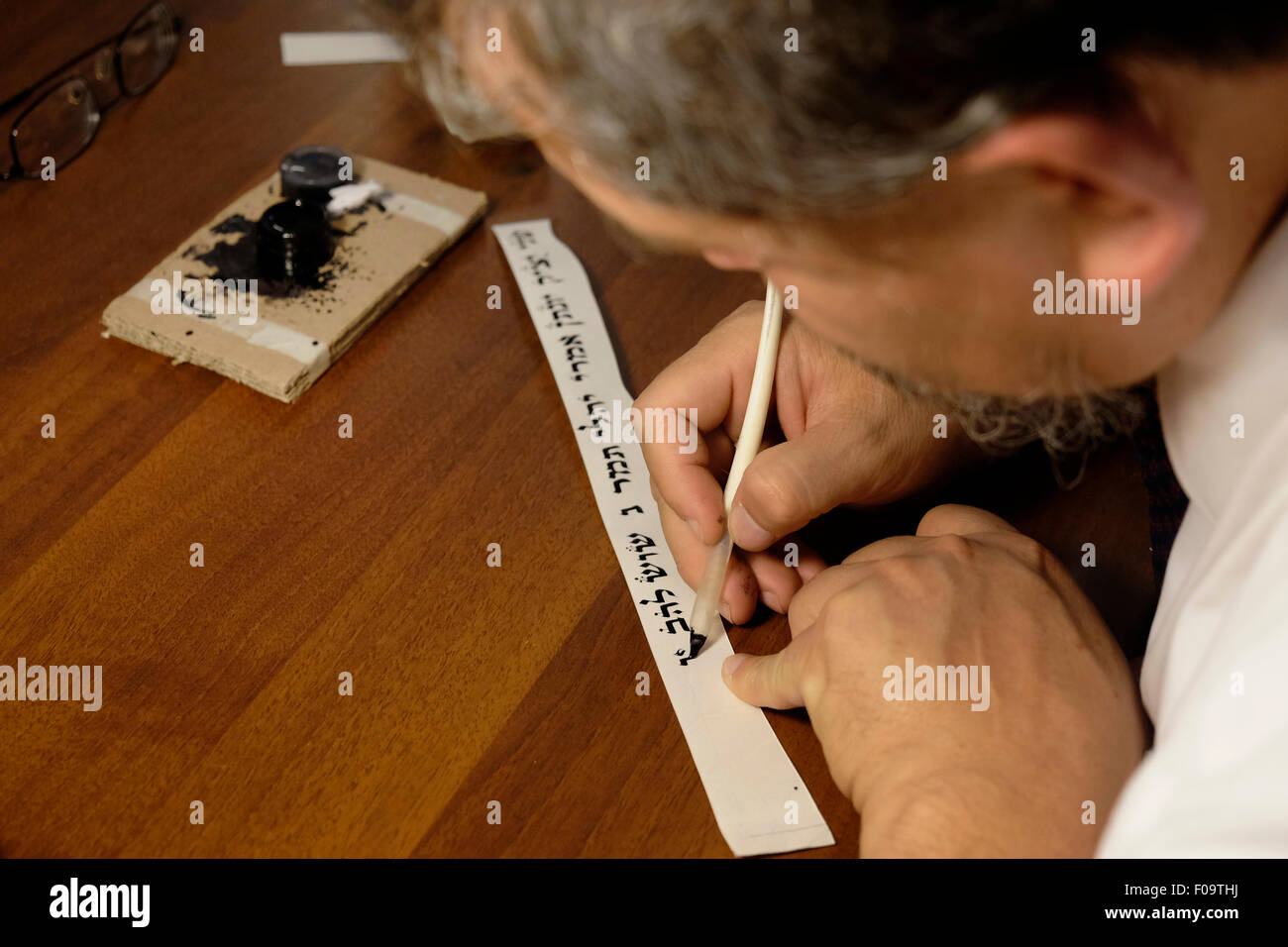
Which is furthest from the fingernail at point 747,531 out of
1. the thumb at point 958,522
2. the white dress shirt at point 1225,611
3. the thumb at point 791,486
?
the white dress shirt at point 1225,611

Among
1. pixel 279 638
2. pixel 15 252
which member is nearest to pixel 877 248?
pixel 279 638

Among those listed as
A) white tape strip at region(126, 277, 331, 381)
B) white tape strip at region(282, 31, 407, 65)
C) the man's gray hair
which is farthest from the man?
white tape strip at region(282, 31, 407, 65)

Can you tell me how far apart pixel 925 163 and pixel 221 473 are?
2.07 feet

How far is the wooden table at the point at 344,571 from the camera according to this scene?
0.68 meters

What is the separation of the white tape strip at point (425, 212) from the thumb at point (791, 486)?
450mm

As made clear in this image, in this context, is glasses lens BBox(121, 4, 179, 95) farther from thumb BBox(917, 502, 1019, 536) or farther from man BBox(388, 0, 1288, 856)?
thumb BBox(917, 502, 1019, 536)

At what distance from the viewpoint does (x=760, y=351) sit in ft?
2.75

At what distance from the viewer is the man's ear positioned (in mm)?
432

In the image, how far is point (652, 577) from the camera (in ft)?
2.68

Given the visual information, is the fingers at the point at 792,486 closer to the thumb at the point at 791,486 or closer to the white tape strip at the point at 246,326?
the thumb at the point at 791,486

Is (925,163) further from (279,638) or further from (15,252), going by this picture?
(15,252)

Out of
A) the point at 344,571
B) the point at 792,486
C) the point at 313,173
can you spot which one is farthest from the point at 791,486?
the point at 313,173

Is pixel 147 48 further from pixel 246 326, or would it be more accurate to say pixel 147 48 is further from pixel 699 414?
pixel 699 414

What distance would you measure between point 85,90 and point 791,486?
904mm
